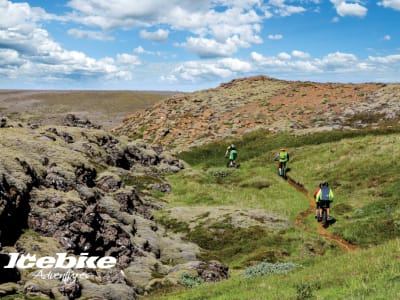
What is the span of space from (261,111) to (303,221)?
59.0m

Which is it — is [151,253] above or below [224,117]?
below

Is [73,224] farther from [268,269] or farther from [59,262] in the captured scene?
[268,269]

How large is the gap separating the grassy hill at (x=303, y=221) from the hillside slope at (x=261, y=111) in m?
17.5

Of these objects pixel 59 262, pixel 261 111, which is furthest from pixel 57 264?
pixel 261 111

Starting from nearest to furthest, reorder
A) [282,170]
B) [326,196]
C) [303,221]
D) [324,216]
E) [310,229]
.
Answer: [310,229], [326,196], [324,216], [303,221], [282,170]

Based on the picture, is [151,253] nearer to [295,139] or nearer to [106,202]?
[106,202]

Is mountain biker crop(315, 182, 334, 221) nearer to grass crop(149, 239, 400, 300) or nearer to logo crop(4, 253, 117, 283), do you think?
grass crop(149, 239, 400, 300)

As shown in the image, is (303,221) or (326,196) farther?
(303,221)

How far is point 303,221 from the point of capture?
120ft

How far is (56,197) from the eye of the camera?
88.5 feet

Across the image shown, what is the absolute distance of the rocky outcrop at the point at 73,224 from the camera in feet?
66.4

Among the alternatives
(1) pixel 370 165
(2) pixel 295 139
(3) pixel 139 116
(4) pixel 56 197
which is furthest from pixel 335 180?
(3) pixel 139 116

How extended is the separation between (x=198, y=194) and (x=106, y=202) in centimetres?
1561

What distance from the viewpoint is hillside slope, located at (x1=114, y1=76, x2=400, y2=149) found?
3174 inches
